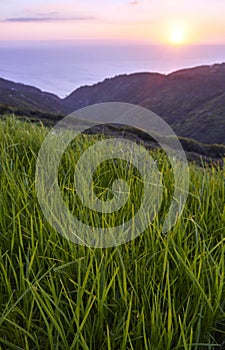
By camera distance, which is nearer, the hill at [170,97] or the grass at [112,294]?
the grass at [112,294]

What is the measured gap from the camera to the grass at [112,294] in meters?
1.41

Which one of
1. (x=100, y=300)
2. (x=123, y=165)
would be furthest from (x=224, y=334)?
(x=123, y=165)

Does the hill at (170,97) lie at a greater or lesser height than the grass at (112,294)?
greater

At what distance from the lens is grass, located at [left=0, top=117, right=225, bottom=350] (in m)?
1.41

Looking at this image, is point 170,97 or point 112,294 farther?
point 170,97

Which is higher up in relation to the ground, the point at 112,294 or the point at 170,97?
the point at 170,97

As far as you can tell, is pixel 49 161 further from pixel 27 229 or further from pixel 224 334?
pixel 224 334

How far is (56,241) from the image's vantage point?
1.87 m

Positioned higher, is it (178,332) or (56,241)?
(56,241)

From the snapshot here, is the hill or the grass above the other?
the hill

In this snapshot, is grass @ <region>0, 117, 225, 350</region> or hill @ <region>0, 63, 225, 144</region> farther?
hill @ <region>0, 63, 225, 144</region>

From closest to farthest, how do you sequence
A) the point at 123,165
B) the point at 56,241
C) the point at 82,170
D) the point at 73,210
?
the point at 56,241
the point at 73,210
the point at 82,170
the point at 123,165

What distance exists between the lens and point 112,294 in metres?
1.62

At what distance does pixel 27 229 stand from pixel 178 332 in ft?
2.59
